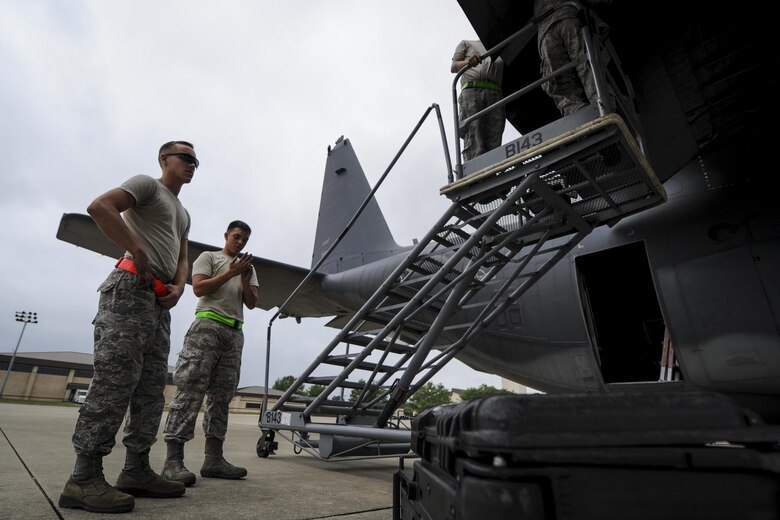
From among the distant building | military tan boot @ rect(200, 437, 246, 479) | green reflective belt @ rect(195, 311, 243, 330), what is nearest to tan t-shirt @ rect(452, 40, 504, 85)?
green reflective belt @ rect(195, 311, 243, 330)

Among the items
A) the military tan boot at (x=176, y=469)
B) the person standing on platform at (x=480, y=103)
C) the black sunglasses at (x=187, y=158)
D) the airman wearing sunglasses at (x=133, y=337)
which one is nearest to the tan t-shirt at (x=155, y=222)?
the airman wearing sunglasses at (x=133, y=337)

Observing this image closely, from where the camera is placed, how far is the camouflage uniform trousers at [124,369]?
2.16 metres

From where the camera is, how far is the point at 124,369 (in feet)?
7.36

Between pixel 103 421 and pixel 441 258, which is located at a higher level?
pixel 441 258

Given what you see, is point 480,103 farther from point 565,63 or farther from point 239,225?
point 239,225

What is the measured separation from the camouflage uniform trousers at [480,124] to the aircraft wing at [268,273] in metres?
3.74

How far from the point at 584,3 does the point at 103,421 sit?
4.16 metres

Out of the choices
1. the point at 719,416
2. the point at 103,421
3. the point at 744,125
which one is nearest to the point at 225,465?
the point at 103,421

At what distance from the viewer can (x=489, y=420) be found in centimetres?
64

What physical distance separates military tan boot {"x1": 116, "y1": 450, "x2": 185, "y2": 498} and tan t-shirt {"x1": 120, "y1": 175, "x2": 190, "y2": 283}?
3.73 feet

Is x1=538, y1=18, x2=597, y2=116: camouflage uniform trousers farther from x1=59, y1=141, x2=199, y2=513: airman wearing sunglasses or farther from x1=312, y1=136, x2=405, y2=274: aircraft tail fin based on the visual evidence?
x1=312, y1=136, x2=405, y2=274: aircraft tail fin

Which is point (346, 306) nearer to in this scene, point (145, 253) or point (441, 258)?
point (441, 258)

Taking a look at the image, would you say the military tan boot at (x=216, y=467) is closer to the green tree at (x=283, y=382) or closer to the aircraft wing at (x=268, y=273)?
the aircraft wing at (x=268, y=273)

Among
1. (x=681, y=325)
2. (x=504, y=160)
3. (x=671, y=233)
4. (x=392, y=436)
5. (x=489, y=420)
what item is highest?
(x=504, y=160)
